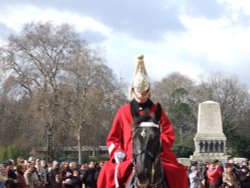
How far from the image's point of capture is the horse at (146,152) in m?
7.32

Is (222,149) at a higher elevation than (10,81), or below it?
below

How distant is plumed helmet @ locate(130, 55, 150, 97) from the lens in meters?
9.09

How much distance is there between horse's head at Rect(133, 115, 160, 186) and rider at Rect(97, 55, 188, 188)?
33.1 inches

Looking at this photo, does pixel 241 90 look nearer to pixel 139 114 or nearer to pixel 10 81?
pixel 10 81

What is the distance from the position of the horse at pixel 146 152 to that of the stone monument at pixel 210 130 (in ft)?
136

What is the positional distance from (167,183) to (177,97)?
65408 mm

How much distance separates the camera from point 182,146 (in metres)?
60.4

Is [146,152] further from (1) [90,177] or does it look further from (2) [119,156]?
(1) [90,177]

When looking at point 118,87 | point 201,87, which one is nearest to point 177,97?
point 201,87

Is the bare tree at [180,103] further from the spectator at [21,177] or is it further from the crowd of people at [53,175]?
the spectator at [21,177]

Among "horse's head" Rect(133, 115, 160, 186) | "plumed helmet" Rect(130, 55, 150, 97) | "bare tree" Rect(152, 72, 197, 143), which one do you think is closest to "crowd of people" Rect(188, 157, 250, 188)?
"plumed helmet" Rect(130, 55, 150, 97)

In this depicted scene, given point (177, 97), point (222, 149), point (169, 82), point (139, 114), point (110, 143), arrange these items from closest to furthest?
point (139, 114) → point (110, 143) → point (222, 149) → point (177, 97) → point (169, 82)

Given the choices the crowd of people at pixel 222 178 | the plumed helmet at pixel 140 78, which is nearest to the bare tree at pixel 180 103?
the crowd of people at pixel 222 178

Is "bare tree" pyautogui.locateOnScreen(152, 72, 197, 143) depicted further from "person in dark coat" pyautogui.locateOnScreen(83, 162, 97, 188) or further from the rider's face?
the rider's face
